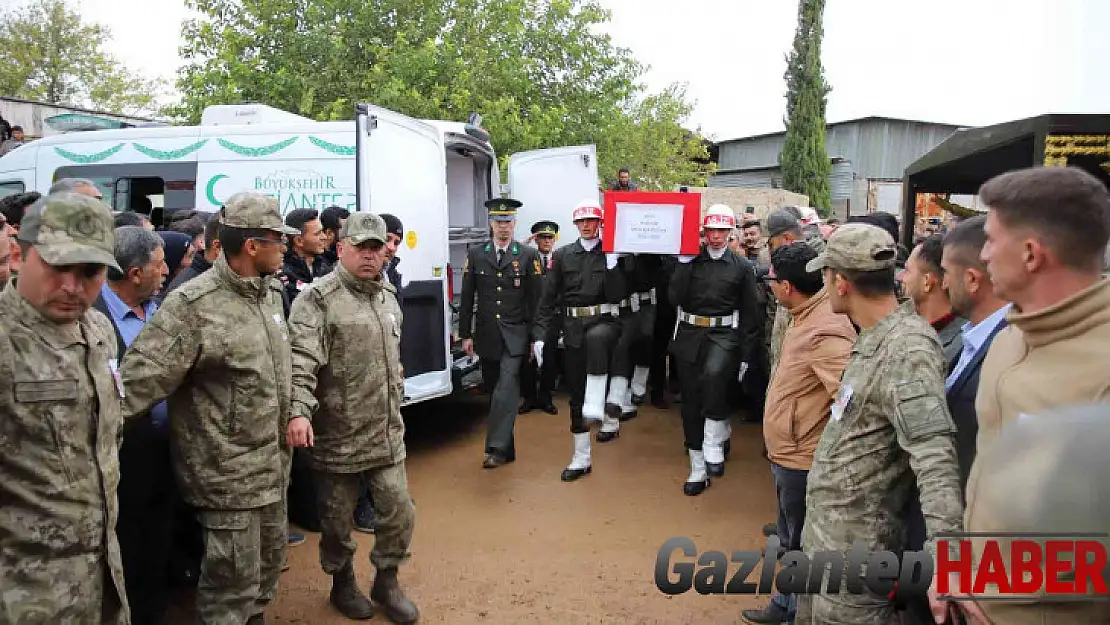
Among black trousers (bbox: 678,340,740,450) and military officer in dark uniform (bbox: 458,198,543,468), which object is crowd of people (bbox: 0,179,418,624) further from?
black trousers (bbox: 678,340,740,450)

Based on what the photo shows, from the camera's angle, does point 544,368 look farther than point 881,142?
No

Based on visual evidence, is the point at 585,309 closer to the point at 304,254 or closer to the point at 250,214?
the point at 304,254

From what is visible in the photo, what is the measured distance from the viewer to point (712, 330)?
220 inches

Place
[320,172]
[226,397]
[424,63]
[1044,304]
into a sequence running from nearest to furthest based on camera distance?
[1044,304] < [226,397] < [320,172] < [424,63]

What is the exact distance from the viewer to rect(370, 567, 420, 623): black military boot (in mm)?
3535

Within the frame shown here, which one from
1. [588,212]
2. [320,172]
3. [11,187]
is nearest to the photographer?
[320,172]

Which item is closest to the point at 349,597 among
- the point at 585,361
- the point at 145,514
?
the point at 145,514

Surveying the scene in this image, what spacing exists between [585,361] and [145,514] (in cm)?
338

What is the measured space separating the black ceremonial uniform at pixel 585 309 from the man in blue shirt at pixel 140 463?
3207 mm

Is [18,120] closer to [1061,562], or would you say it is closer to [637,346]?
[637,346]

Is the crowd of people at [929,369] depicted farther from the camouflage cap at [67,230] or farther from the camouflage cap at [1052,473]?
the camouflage cap at [67,230]

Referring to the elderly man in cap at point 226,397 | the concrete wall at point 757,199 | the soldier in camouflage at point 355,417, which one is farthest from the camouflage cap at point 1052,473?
the concrete wall at point 757,199

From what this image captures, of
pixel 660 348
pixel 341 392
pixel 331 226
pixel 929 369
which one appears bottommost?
pixel 660 348

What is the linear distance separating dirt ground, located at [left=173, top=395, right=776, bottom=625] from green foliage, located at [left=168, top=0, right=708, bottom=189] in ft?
22.8
